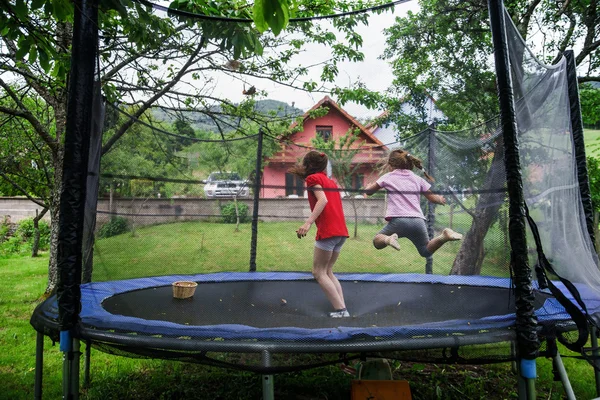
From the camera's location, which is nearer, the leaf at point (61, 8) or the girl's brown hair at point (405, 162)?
the leaf at point (61, 8)

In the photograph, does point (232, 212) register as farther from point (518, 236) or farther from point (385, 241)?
point (518, 236)

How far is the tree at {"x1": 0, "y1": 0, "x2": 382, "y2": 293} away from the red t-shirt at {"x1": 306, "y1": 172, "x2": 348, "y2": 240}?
52 centimetres

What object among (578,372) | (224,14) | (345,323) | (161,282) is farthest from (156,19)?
(578,372)

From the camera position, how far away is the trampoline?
4.74 feet

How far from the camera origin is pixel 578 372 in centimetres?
249

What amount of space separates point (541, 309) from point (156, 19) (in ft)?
7.00

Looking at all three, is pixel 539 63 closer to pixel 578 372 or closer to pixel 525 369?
pixel 525 369

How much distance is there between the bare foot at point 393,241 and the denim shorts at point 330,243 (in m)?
0.22

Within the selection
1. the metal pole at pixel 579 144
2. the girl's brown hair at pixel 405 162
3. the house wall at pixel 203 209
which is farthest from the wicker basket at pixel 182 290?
the metal pole at pixel 579 144

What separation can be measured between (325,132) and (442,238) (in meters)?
0.95

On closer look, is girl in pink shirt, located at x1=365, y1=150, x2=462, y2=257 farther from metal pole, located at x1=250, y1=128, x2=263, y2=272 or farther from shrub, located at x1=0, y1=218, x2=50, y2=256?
shrub, located at x1=0, y1=218, x2=50, y2=256

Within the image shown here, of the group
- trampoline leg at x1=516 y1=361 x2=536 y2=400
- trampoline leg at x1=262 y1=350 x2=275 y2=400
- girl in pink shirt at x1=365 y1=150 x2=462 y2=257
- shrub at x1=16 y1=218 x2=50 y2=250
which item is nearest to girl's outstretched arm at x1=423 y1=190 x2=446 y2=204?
girl in pink shirt at x1=365 y1=150 x2=462 y2=257

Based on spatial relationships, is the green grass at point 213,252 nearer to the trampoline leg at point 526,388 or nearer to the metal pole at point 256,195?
the metal pole at point 256,195

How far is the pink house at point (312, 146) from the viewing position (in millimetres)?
2314
